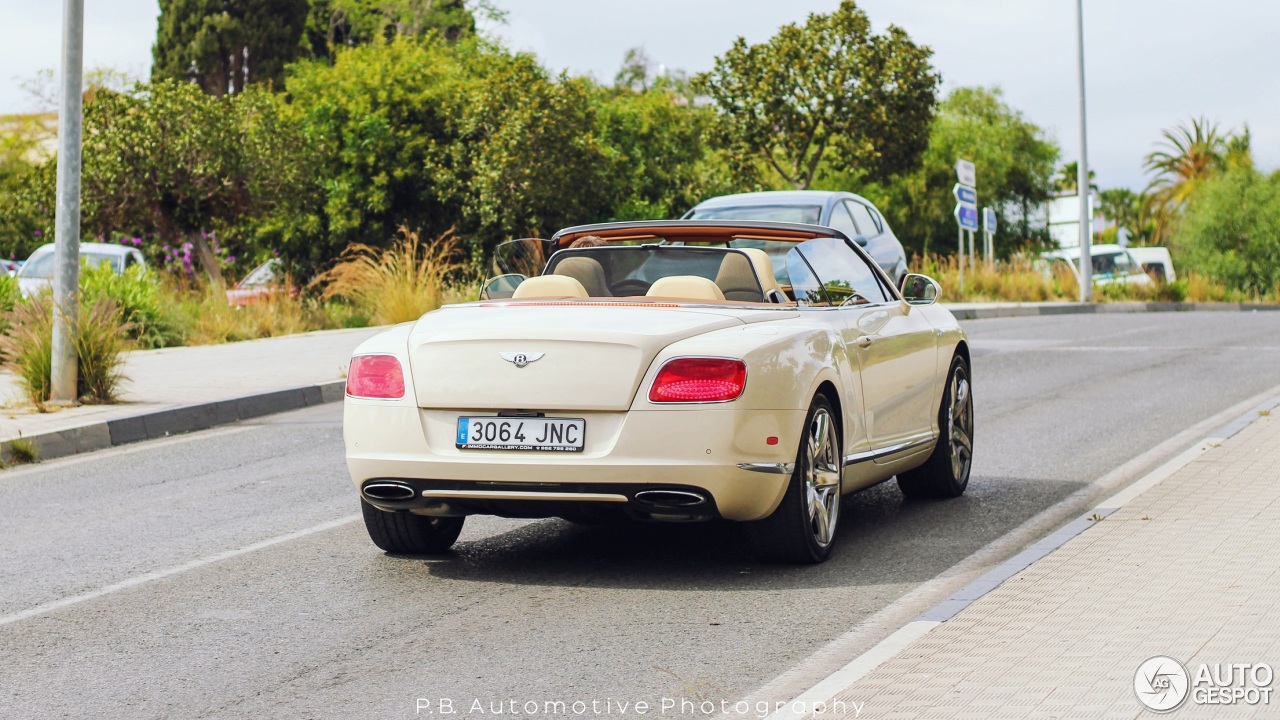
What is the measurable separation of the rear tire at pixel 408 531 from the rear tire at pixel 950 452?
2.68 metres

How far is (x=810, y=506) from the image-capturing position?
20.8 feet

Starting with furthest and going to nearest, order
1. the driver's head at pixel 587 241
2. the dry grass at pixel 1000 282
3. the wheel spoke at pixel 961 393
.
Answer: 1. the dry grass at pixel 1000 282
2. the wheel spoke at pixel 961 393
3. the driver's head at pixel 587 241

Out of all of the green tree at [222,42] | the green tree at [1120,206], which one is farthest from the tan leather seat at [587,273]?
the green tree at [1120,206]

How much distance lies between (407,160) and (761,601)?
26.5m

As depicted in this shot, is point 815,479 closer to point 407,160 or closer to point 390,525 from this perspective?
point 390,525

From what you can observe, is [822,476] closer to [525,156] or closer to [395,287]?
[395,287]

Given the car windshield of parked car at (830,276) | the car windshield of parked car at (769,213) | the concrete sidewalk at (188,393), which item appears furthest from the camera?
the car windshield of parked car at (769,213)

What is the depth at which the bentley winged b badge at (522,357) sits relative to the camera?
19.3 ft

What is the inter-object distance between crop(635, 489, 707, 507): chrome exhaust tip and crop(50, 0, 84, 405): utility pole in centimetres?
796

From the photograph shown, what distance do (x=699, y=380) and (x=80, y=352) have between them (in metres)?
8.37

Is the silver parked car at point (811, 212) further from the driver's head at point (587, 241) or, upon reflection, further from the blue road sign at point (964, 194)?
the blue road sign at point (964, 194)

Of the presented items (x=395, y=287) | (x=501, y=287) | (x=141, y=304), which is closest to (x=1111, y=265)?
(x=395, y=287)

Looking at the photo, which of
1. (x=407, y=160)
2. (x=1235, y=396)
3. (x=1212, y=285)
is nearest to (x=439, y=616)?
(x=1235, y=396)

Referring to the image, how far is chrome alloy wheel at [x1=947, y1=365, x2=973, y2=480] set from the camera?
832 cm
